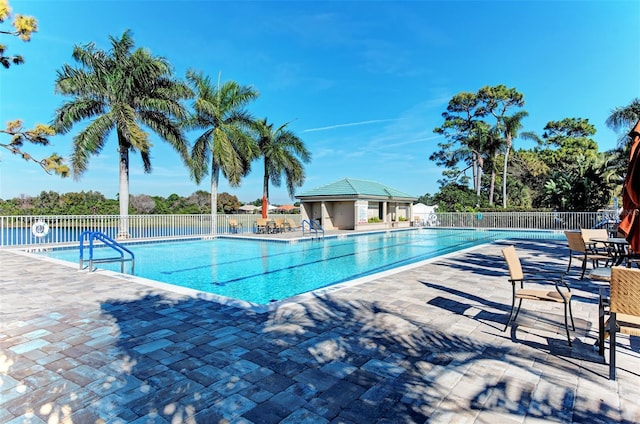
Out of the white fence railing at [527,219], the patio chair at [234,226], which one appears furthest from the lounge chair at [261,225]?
the white fence railing at [527,219]

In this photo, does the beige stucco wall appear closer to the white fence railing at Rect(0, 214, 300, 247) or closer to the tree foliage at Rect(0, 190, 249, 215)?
the white fence railing at Rect(0, 214, 300, 247)

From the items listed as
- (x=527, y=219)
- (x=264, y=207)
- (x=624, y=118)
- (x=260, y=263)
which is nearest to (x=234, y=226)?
(x=264, y=207)

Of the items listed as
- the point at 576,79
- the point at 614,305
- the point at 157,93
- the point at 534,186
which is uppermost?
the point at 576,79

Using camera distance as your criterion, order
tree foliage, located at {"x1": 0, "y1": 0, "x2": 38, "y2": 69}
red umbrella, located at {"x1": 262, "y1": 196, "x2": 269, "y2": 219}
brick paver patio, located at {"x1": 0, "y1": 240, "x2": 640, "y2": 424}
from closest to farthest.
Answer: brick paver patio, located at {"x1": 0, "y1": 240, "x2": 640, "y2": 424}, tree foliage, located at {"x1": 0, "y1": 0, "x2": 38, "y2": 69}, red umbrella, located at {"x1": 262, "y1": 196, "x2": 269, "y2": 219}

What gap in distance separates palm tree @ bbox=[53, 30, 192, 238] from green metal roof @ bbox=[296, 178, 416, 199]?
36.4 ft

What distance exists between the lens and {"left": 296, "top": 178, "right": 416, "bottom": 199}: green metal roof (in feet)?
79.0

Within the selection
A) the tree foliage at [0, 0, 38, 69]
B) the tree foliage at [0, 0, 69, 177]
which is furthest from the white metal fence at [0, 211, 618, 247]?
the tree foliage at [0, 0, 38, 69]

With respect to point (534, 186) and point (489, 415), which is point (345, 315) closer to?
point (489, 415)

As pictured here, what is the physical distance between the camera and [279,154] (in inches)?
910

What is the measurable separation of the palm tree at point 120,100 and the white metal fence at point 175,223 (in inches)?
37.5

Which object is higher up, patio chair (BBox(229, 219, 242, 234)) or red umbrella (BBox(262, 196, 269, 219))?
red umbrella (BBox(262, 196, 269, 219))

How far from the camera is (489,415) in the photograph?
2336 millimetres

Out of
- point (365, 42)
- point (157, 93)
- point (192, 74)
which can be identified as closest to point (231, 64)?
point (192, 74)

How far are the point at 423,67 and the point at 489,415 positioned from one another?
1003 inches
